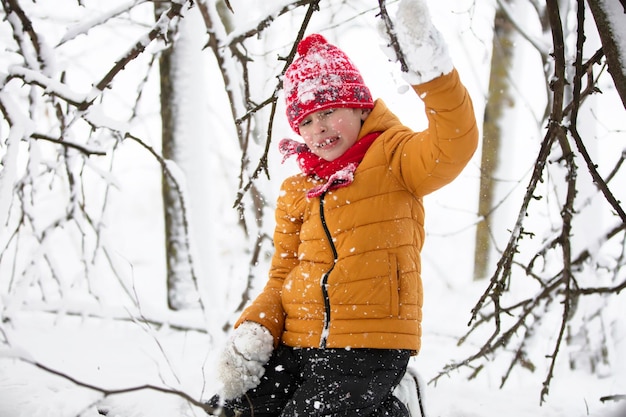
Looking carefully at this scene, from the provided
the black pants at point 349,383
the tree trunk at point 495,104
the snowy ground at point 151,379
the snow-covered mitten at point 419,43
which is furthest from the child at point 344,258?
the tree trunk at point 495,104

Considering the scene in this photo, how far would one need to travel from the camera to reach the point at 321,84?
68.4 inches

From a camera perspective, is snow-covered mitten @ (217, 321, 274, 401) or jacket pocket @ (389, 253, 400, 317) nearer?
jacket pocket @ (389, 253, 400, 317)

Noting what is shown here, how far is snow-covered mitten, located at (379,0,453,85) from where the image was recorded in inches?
46.9

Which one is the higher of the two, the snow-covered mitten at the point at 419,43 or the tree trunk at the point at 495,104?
the tree trunk at the point at 495,104

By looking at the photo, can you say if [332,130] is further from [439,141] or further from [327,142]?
[439,141]

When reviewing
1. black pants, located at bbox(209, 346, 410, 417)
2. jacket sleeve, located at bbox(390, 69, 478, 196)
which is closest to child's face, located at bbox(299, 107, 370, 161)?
jacket sleeve, located at bbox(390, 69, 478, 196)

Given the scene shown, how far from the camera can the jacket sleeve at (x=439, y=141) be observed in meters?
1.34

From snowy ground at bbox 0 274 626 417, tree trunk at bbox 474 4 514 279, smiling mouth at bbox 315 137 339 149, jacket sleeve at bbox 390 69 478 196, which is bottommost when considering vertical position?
snowy ground at bbox 0 274 626 417

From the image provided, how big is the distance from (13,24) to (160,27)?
0.79 meters

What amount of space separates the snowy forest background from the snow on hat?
0.34 feet

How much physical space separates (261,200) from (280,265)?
1489 millimetres

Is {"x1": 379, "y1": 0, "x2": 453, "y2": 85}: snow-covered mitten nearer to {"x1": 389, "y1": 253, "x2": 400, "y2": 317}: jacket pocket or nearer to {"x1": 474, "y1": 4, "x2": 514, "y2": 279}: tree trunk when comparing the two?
{"x1": 389, "y1": 253, "x2": 400, "y2": 317}: jacket pocket

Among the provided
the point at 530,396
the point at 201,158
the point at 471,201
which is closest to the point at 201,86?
the point at 201,158

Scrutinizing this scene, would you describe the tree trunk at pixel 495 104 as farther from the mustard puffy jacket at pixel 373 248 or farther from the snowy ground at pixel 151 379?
the mustard puffy jacket at pixel 373 248
